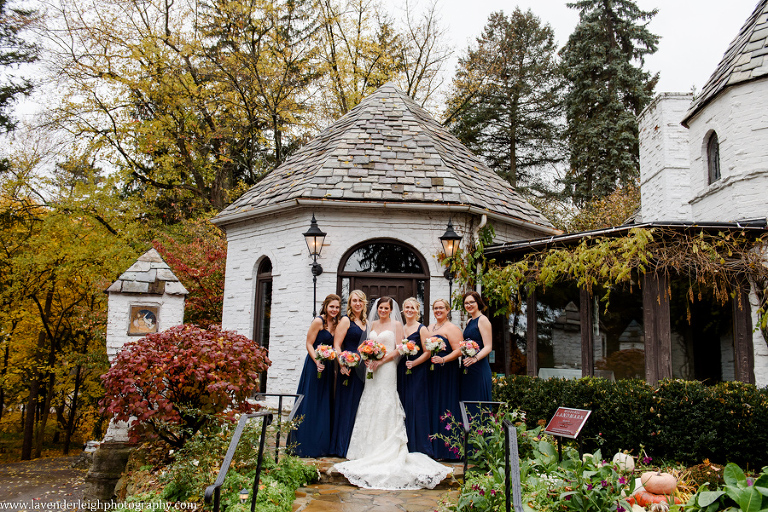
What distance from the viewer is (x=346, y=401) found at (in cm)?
646

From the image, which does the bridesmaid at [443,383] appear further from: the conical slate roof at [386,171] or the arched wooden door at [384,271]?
the conical slate roof at [386,171]

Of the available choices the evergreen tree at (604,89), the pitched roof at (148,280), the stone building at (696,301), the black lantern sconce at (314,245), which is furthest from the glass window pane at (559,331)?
the evergreen tree at (604,89)

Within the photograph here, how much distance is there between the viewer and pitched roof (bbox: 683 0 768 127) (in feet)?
32.4

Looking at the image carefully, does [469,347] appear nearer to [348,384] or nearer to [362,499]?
[348,384]

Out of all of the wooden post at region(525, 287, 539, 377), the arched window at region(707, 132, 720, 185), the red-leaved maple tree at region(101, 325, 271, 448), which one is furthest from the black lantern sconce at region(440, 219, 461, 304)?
the arched window at region(707, 132, 720, 185)

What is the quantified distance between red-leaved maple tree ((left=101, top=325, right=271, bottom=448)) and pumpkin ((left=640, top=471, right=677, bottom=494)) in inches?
167

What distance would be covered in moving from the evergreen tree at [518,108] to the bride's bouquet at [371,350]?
65.5 ft

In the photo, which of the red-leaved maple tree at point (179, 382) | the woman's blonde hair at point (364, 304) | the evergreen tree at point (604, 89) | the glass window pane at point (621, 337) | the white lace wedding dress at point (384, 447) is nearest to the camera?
the white lace wedding dress at point (384, 447)

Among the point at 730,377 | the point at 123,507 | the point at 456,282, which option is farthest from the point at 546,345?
the point at 123,507

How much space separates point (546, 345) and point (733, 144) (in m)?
5.43

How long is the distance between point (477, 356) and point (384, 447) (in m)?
1.47

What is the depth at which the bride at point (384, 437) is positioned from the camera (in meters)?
5.37

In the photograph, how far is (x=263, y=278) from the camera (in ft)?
33.3

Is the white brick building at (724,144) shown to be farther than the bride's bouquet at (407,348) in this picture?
Yes
